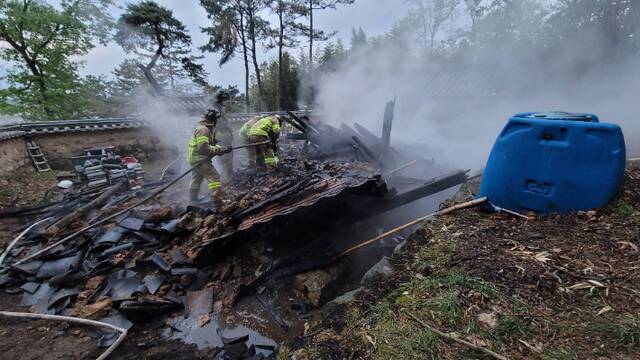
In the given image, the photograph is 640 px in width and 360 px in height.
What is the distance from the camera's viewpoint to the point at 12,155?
8898 mm

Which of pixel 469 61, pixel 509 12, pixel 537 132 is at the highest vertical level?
pixel 509 12

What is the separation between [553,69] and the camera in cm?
1034

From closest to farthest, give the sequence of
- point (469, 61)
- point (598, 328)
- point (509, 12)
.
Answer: point (598, 328), point (469, 61), point (509, 12)

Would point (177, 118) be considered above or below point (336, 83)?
below

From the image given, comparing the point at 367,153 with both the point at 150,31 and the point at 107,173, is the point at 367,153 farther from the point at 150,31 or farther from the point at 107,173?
the point at 150,31

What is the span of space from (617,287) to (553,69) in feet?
36.6

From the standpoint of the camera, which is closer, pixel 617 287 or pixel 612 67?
pixel 617 287

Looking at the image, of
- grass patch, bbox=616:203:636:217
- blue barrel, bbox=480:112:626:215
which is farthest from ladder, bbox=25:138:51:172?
grass patch, bbox=616:203:636:217

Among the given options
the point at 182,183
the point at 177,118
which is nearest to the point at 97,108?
the point at 177,118

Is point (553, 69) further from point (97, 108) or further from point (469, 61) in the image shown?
point (97, 108)

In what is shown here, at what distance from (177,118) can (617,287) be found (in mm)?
14788

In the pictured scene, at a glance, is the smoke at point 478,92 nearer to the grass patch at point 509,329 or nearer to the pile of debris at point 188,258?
the pile of debris at point 188,258

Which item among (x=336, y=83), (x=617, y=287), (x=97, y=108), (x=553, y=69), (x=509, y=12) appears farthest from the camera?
(x=97, y=108)

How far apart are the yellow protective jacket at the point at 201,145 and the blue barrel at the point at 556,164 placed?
4.65 metres
